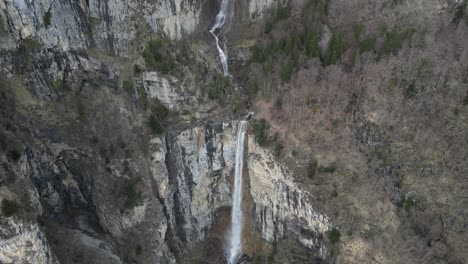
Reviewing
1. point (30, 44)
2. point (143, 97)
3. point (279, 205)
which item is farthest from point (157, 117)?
point (279, 205)

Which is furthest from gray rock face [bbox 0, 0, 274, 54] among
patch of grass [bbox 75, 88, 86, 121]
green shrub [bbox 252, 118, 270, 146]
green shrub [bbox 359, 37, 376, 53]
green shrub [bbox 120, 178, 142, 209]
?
green shrub [bbox 359, 37, 376, 53]

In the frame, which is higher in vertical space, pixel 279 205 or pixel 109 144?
pixel 109 144

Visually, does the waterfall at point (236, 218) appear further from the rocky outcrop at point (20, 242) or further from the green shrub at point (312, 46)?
the rocky outcrop at point (20, 242)

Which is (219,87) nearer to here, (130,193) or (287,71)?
(287,71)

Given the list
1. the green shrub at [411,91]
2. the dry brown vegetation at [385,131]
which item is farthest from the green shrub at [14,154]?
the green shrub at [411,91]

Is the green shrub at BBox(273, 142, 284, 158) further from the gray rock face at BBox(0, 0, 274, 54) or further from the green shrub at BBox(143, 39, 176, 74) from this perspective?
the gray rock face at BBox(0, 0, 274, 54)

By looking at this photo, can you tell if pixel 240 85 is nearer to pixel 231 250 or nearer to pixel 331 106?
pixel 331 106
